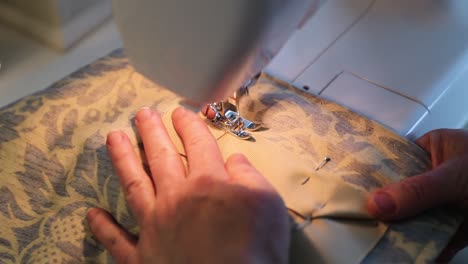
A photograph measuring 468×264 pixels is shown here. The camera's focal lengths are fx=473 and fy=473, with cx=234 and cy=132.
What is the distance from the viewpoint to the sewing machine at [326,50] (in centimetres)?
45

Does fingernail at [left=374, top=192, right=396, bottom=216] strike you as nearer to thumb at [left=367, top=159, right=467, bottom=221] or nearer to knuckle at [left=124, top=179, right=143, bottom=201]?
thumb at [left=367, top=159, right=467, bottom=221]

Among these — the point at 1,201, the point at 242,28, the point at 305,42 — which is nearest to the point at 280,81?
the point at 305,42

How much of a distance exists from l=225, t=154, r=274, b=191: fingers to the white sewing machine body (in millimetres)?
229

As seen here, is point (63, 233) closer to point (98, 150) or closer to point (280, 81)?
point (98, 150)

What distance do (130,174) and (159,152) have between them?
4 centimetres

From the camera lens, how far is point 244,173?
52 cm

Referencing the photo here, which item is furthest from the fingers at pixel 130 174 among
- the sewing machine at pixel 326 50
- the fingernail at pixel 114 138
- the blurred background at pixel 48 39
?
the blurred background at pixel 48 39

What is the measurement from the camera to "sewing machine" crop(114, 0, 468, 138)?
1.46 ft

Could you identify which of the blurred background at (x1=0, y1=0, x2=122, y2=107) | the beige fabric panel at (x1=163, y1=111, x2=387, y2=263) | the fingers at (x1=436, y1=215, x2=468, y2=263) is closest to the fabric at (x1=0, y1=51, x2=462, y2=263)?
the beige fabric panel at (x1=163, y1=111, x2=387, y2=263)

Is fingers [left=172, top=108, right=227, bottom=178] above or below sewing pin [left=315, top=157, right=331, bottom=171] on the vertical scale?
below

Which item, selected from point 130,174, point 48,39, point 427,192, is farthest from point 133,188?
point 48,39

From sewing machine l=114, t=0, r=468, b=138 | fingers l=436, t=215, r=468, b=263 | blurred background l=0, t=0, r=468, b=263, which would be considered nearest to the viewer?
sewing machine l=114, t=0, r=468, b=138

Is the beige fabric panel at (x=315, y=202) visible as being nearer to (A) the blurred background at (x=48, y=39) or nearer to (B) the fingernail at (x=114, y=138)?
(B) the fingernail at (x=114, y=138)

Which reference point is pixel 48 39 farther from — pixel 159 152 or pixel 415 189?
pixel 415 189
